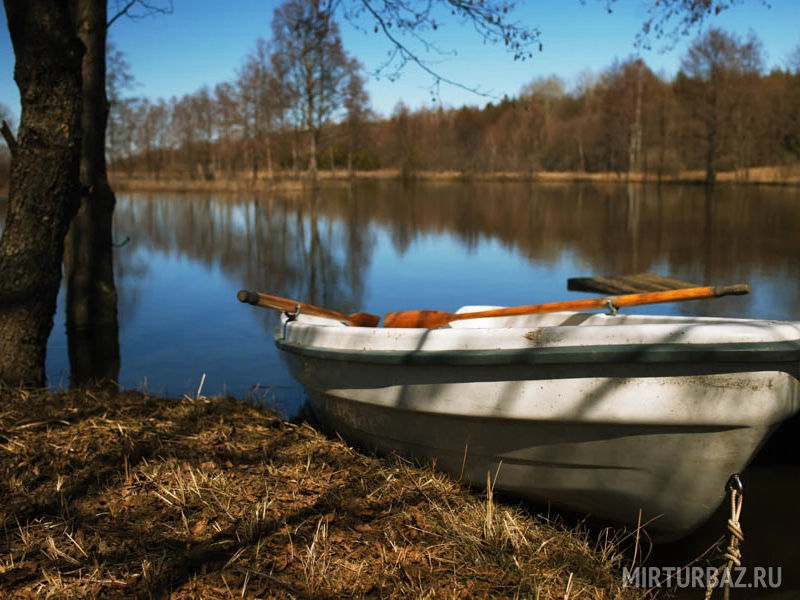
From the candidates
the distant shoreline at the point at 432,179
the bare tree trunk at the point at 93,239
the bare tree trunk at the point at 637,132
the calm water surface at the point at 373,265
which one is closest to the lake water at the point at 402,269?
the calm water surface at the point at 373,265

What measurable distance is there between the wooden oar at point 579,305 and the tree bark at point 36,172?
8.18 ft

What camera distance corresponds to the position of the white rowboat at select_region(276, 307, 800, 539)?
284cm

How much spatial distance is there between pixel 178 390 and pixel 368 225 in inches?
653

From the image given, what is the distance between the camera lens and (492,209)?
29.3m

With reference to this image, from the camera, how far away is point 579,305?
13.8 feet

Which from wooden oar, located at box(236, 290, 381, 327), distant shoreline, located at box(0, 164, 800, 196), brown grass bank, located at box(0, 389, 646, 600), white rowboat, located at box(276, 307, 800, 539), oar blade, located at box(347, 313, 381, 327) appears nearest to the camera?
brown grass bank, located at box(0, 389, 646, 600)

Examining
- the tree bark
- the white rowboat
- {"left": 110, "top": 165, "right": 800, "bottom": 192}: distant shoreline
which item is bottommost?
the white rowboat

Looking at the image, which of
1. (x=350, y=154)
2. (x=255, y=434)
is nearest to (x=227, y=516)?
(x=255, y=434)

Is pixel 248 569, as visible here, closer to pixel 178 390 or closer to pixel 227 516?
pixel 227 516

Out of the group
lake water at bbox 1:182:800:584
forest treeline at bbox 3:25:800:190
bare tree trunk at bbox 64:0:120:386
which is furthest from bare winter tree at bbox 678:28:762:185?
bare tree trunk at bbox 64:0:120:386

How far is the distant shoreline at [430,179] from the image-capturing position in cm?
4475

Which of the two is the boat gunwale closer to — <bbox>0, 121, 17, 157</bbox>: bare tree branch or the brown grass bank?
the brown grass bank

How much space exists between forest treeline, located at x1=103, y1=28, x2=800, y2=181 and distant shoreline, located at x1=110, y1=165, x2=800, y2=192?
39.6 inches

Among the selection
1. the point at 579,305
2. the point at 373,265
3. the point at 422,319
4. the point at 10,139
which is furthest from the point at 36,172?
the point at 373,265
